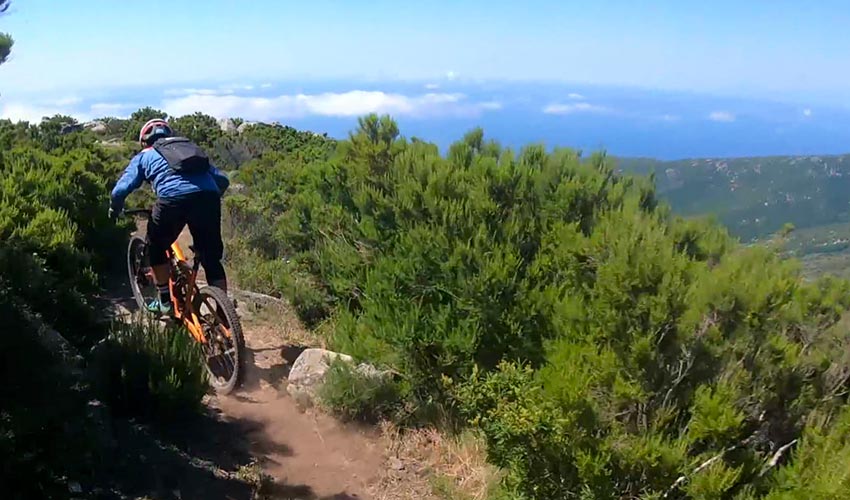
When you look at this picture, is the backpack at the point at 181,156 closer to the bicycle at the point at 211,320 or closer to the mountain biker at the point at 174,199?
the mountain biker at the point at 174,199

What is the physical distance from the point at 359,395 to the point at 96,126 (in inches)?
1066

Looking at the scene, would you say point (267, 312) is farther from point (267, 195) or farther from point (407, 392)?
point (267, 195)

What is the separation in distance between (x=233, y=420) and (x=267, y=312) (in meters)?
2.25

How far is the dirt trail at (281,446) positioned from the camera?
4.30 m

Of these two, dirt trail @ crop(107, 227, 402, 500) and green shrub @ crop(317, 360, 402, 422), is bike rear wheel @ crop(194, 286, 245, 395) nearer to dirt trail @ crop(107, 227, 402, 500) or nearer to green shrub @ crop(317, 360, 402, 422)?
dirt trail @ crop(107, 227, 402, 500)

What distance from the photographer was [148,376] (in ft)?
14.5

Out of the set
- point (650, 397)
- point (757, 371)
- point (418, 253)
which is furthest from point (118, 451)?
point (757, 371)

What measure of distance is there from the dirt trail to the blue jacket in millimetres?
1590

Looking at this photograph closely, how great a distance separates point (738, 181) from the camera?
182 feet

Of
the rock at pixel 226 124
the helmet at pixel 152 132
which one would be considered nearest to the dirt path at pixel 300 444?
the helmet at pixel 152 132

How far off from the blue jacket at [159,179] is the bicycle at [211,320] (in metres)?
0.36

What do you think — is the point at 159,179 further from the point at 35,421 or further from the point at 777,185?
the point at 777,185

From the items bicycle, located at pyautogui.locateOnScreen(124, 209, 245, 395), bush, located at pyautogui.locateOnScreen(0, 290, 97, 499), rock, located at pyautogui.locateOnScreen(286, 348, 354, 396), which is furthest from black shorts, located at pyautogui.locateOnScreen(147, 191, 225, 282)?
bush, located at pyautogui.locateOnScreen(0, 290, 97, 499)

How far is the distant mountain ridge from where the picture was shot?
47.0 metres
